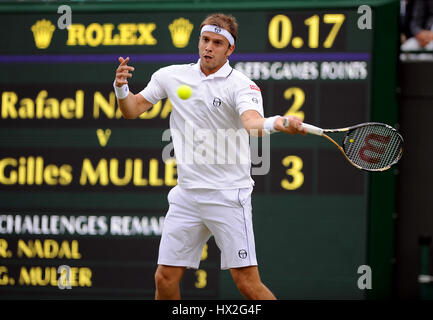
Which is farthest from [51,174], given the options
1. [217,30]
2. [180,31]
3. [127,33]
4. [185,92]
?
[217,30]

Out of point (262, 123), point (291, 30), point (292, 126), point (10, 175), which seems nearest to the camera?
point (292, 126)

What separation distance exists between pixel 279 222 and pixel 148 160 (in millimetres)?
1089

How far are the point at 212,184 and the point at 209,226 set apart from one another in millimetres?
247

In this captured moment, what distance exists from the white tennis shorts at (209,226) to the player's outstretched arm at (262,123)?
47 cm

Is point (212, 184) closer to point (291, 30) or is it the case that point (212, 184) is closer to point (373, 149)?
point (373, 149)

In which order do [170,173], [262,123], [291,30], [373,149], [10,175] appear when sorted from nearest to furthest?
[262,123], [373,149], [291,30], [170,173], [10,175]

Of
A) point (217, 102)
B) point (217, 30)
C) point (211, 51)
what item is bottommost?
point (217, 102)

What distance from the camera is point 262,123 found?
5.15 m

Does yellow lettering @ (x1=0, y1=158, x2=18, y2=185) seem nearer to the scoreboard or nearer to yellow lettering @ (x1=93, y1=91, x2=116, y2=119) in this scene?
the scoreboard

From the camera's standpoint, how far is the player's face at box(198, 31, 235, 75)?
18.2ft

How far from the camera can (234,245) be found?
5461mm

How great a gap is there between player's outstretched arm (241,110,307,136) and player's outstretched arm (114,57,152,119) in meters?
0.75
